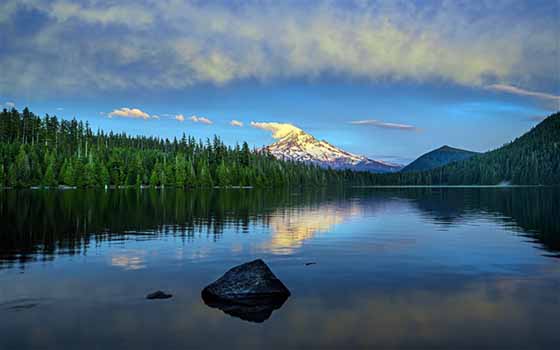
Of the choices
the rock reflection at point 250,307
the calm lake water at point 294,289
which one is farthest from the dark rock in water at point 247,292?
the calm lake water at point 294,289

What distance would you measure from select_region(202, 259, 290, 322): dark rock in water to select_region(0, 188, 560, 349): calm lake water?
1.71 feet

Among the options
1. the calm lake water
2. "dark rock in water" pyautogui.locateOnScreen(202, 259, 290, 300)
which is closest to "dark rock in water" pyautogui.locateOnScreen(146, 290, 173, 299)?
the calm lake water

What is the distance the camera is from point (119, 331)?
1375 cm

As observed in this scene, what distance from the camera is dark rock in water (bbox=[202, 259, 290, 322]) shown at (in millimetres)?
16394

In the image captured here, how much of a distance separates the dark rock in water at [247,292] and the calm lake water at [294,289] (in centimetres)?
52

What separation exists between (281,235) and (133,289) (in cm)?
1947

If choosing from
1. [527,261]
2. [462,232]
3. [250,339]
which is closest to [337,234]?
[462,232]

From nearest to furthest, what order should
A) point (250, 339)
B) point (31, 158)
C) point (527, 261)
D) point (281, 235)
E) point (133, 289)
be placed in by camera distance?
point (250, 339)
point (133, 289)
point (527, 261)
point (281, 235)
point (31, 158)

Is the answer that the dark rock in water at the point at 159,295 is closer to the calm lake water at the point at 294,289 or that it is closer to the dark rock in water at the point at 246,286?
the calm lake water at the point at 294,289

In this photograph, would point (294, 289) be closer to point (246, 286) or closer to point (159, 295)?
point (246, 286)

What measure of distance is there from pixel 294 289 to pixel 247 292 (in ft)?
8.88

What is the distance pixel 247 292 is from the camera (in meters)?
17.2

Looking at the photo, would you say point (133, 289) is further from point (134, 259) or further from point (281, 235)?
point (281, 235)

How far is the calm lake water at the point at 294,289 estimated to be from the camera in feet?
44.1
